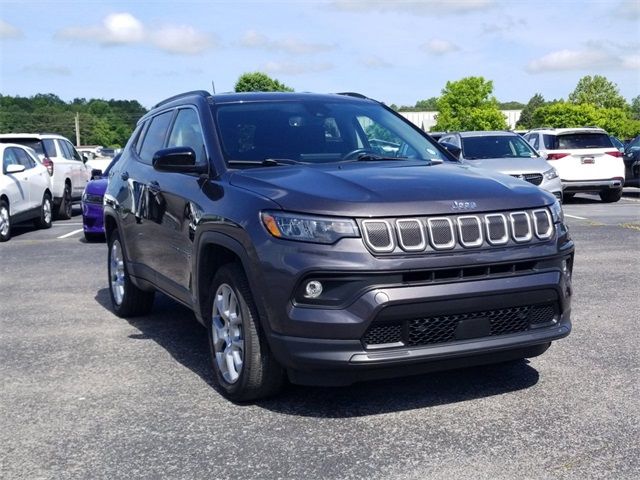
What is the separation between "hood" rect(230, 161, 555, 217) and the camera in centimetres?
426

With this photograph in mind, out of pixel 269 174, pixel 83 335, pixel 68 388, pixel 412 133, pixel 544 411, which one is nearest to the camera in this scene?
pixel 544 411

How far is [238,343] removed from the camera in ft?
15.7

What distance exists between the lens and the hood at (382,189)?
14.0 ft

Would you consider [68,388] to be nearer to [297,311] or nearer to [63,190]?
[297,311]

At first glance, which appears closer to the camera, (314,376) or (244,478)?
(244,478)

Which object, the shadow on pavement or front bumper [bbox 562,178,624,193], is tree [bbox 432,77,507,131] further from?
the shadow on pavement

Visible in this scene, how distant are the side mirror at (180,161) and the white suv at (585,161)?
14802mm

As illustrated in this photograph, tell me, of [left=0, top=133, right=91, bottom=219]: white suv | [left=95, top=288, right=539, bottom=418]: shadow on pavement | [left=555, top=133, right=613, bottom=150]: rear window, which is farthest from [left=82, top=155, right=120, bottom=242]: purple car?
[left=555, top=133, right=613, bottom=150]: rear window

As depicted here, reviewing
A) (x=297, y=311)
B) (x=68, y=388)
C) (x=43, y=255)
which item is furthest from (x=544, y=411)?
(x=43, y=255)

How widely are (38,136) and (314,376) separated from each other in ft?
50.0

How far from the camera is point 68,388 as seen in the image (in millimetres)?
5254

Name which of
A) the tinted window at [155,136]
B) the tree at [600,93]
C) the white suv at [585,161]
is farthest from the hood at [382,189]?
the tree at [600,93]

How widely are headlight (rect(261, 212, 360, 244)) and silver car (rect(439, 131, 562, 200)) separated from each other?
11.3m

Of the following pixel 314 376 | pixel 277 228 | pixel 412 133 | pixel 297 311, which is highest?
pixel 412 133
